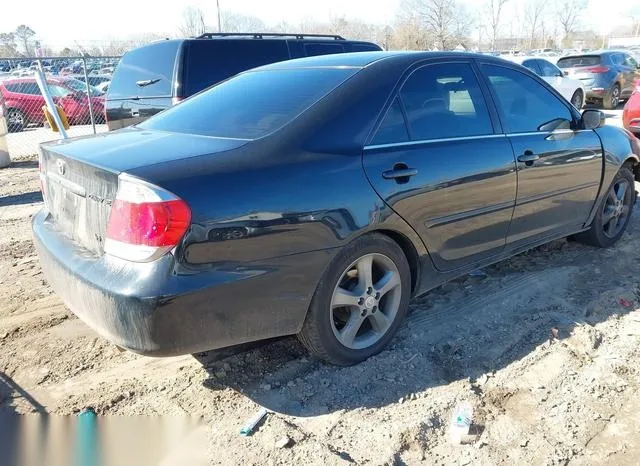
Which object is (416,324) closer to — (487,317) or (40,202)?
(487,317)

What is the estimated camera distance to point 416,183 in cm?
314

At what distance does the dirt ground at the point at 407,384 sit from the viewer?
255 cm

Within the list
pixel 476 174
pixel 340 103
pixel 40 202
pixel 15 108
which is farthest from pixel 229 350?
pixel 15 108

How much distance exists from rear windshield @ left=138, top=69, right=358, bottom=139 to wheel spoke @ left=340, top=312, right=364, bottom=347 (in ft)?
3.63

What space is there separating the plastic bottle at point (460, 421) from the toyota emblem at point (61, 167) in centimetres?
231

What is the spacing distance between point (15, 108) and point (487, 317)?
54.3 ft

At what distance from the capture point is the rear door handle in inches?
118

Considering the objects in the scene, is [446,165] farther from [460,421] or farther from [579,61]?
[579,61]

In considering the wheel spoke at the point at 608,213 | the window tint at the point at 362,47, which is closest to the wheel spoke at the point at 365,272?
the wheel spoke at the point at 608,213

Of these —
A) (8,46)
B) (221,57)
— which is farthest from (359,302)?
(8,46)

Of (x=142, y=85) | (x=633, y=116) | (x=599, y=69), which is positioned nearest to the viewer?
(x=142, y=85)

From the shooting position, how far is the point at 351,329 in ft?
10.2

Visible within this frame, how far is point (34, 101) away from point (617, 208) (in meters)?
16.0

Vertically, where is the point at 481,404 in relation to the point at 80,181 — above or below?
below
